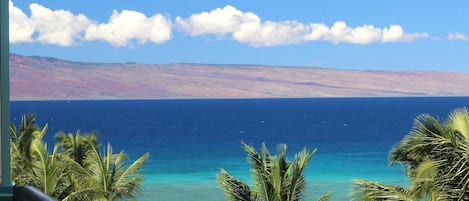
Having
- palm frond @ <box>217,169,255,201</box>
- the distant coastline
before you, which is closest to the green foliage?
palm frond @ <box>217,169,255,201</box>

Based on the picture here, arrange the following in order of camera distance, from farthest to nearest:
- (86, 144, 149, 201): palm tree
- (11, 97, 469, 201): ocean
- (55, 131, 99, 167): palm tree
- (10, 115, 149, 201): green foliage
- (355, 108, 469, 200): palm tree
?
(11, 97, 469, 201): ocean → (55, 131, 99, 167): palm tree → (86, 144, 149, 201): palm tree → (10, 115, 149, 201): green foliage → (355, 108, 469, 200): palm tree

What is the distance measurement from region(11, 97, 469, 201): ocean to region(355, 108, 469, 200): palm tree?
2093 centimetres

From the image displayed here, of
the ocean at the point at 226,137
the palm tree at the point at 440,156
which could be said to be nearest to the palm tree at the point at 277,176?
the palm tree at the point at 440,156

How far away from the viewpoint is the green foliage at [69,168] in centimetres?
1141

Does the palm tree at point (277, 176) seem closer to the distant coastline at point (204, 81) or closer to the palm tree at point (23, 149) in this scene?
the palm tree at point (23, 149)

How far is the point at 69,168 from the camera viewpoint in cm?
1355

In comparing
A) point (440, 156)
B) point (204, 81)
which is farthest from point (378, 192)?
point (204, 81)

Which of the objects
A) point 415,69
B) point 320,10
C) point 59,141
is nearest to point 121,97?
point 320,10

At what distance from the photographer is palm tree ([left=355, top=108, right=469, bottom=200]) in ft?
28.2

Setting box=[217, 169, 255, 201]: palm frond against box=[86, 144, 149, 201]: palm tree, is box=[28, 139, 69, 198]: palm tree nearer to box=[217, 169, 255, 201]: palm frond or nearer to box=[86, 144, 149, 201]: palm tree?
box=[86, 144, 149, 201]: palm tree

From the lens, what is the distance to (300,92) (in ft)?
294

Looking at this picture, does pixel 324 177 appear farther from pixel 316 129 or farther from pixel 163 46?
pixel 163 46

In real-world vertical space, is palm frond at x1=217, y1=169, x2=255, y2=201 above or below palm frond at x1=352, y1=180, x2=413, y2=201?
above

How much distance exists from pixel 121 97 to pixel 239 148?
41.0 meters
